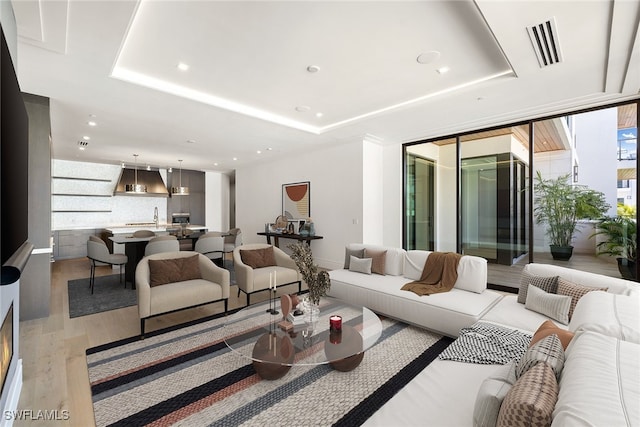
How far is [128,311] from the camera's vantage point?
12.4 feet

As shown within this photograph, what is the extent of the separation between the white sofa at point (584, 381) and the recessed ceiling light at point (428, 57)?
7.83 ft

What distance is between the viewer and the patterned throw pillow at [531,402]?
2.95 feet

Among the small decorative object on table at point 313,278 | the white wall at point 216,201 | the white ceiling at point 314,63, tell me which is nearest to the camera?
the white ceiling at point 314,63

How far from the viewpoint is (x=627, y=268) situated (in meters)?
3.82

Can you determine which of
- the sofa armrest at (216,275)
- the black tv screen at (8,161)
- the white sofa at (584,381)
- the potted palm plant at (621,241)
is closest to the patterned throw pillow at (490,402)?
the white sofa at (584,381)

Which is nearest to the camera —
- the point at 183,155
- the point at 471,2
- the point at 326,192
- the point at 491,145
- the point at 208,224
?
the point at 471,2

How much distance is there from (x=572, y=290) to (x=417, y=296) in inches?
51.7

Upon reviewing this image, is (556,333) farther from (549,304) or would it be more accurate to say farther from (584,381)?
(549,304)

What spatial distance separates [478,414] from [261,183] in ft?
25.5

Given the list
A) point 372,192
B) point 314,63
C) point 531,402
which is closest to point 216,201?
point 372,192

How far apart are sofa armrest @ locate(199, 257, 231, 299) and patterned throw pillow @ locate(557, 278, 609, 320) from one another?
338cm

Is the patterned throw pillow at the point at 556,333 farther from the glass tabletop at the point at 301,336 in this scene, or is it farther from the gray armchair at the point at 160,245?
the gray armchair at the point at 160,245

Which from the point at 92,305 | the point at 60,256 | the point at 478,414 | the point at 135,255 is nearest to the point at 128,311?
the point at 92,305

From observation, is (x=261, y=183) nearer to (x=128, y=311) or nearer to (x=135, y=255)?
(x=135, y=255)
